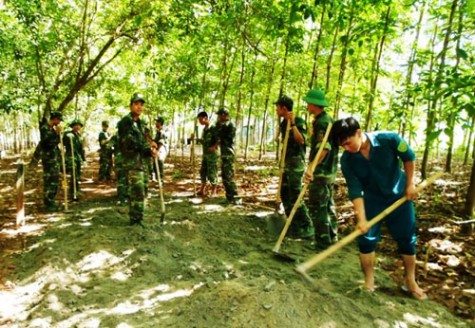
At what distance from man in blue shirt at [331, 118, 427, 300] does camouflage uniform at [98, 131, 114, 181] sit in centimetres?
966

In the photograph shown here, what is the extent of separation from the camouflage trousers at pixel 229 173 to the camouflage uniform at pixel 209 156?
0.57 m

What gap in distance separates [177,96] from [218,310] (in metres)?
11.3

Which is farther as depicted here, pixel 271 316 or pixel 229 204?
pixel 229 204

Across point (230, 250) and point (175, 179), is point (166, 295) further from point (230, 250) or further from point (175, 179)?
point (175, 179)

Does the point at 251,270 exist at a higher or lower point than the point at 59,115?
lower

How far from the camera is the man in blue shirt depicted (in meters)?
3.52

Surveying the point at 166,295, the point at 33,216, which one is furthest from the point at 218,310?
the point at 33,216

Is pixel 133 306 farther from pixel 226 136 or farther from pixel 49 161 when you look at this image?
pixel 49 161

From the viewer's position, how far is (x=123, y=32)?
11.8 m

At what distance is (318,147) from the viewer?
514 cm

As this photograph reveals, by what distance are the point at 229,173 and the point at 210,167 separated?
2.98 feet

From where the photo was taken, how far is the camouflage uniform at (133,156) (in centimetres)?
606

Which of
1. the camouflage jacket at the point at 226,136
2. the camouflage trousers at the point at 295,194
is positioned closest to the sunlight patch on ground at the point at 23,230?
the camouflage jacket at the point at 226,136

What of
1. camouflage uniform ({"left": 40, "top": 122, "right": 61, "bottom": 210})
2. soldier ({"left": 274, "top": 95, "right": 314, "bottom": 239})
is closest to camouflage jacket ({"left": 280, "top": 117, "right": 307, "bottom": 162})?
soldier ({"left": 274, "top": 95, "right": 314, "bottom": 239})
